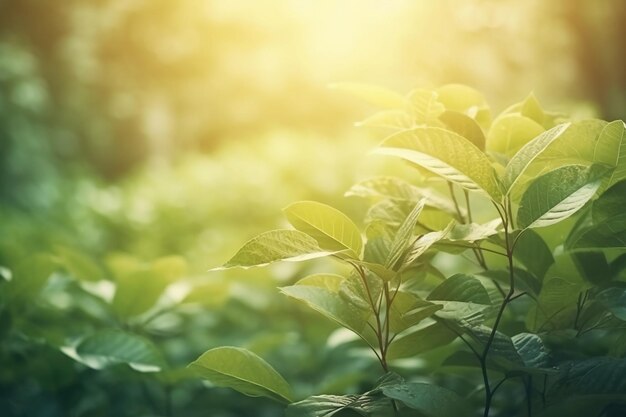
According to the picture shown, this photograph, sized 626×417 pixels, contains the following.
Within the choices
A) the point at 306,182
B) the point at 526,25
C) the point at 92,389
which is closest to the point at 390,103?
the point at 92,389

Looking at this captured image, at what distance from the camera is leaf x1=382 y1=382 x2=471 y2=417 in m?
1.02

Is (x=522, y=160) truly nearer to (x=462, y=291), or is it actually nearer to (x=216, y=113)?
(x=462, y=291)

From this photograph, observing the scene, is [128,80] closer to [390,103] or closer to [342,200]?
[342,200]

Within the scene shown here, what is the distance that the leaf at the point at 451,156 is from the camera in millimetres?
1055

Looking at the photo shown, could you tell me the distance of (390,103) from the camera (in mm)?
1369

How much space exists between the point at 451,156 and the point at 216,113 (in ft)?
62.1

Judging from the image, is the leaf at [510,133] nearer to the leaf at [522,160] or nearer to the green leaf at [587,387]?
the leaf at [522,160]

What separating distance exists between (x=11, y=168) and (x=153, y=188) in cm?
340

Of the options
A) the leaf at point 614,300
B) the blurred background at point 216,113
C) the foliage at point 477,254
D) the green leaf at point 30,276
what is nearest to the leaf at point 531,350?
the foliage at point 477,254

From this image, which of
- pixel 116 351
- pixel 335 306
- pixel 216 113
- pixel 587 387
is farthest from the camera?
pixel 216 113

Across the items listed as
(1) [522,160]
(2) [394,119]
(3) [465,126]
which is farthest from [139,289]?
(1) [522,160]

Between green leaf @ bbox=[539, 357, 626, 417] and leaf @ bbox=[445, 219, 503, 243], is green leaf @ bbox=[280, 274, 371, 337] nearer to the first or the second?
leaf @ bbox=[445, 219, 503, 243]

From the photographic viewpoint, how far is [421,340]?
127 centimetres

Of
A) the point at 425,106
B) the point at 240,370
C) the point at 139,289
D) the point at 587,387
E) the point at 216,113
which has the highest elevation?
the point at 216,113
